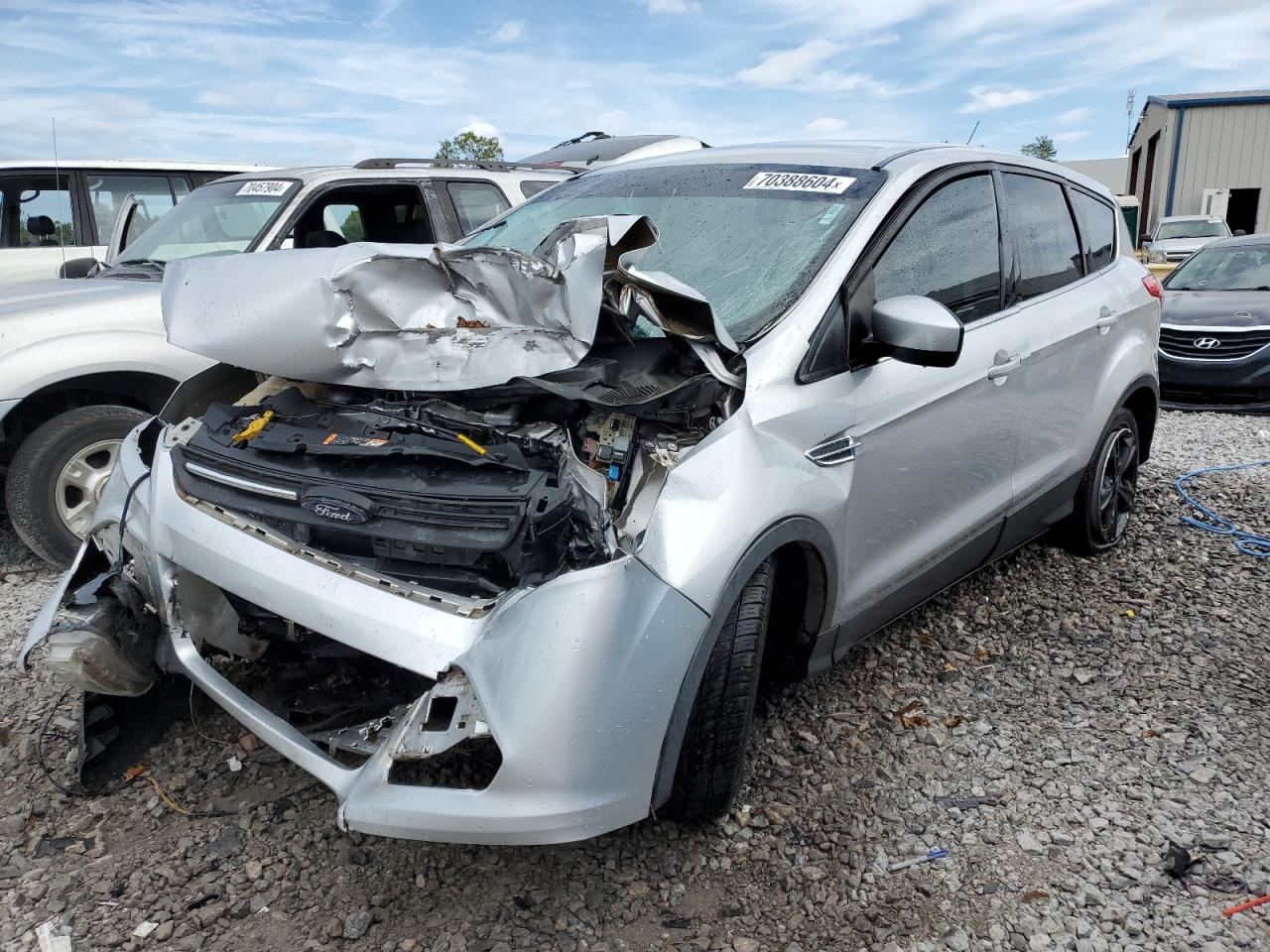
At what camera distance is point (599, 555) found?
2131mm

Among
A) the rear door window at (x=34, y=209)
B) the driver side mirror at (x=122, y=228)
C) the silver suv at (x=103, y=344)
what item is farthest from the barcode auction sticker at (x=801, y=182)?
the rear door window at (x=34, y=209)

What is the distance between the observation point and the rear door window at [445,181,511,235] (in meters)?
5.77

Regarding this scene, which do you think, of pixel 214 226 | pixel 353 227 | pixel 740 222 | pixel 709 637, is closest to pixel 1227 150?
pixel 353 227

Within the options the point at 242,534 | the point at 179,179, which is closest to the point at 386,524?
the point at 242,534

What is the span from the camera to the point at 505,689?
195cm

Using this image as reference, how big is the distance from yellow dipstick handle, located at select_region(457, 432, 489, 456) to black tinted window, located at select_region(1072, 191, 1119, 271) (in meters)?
3.00

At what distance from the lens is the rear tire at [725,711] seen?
2332mm

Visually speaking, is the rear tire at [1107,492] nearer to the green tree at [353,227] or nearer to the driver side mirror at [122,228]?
the green tree at [353,227]

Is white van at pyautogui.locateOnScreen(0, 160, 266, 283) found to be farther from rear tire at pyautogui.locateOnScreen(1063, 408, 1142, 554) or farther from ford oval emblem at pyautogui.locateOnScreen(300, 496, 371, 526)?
rear tire at pyautogui.locateOnScreen(1063, 408, 1142, 554)

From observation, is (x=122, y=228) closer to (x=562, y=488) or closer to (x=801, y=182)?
(x=801, y=182)

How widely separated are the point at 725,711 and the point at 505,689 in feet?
2.13

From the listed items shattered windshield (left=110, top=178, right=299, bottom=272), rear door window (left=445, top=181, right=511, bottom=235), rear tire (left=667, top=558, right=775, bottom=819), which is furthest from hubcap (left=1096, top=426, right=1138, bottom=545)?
shattered windshield (left=110, top=178, right=299, bottom=272)

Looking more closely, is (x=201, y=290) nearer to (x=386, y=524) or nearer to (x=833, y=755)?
(x=386, y=524)

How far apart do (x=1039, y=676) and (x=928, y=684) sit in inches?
16.8
